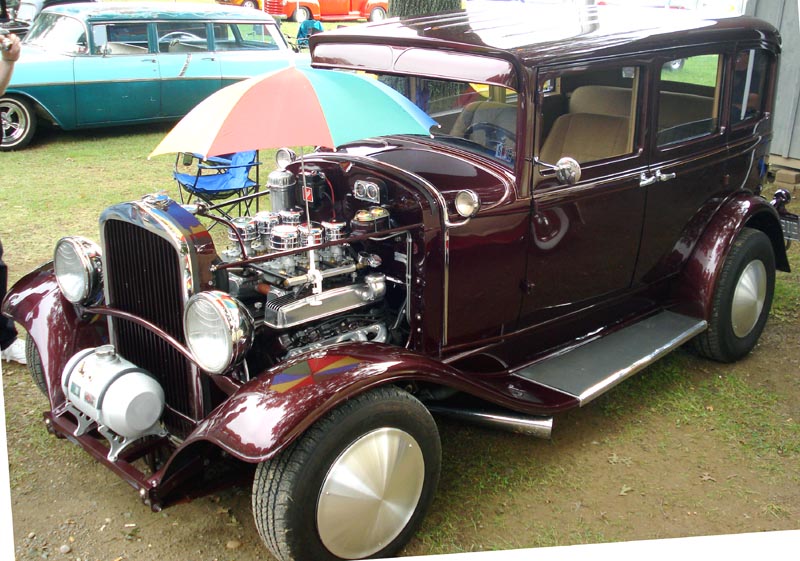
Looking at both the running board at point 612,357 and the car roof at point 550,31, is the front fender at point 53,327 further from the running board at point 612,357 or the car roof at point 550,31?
the running board at point 612,357

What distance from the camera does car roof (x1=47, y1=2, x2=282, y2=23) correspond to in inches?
384

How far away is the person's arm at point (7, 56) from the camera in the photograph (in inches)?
137

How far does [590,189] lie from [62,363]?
2.51 meters

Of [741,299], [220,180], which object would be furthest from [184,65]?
[741,299]

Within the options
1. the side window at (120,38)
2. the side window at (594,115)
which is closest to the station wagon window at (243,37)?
the side window at (120,38)

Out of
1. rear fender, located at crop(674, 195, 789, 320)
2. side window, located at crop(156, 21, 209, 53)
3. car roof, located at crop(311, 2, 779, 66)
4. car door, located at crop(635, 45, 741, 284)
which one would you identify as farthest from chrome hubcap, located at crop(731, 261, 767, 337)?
side window, located at crop(156, 21, 209, 53)

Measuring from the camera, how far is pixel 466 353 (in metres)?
3.33

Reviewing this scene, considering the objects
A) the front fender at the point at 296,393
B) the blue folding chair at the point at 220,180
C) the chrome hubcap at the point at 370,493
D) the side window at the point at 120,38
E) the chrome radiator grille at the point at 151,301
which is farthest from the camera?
the side window at the point at 120,38

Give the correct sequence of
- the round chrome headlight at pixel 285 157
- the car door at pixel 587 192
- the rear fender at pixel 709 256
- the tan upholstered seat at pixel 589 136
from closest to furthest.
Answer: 1. the car door at pixel 587 192
2. the tan upholstered seat at pixel 589 136
3. the round chrome headlight at pixel 285 157
4. the rear fender at pixel 709 256

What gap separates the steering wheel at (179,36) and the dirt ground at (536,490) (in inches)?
290

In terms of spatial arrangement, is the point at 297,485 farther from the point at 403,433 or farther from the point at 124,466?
the point at 124,466

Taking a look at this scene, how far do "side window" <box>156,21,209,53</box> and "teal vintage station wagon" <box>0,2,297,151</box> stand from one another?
14 mm

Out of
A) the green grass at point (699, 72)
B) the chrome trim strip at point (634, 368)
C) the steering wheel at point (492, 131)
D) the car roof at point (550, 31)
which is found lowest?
the chrome trim strip at point (634, 368)

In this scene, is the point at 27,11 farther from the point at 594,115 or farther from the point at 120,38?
the point at 594,115
